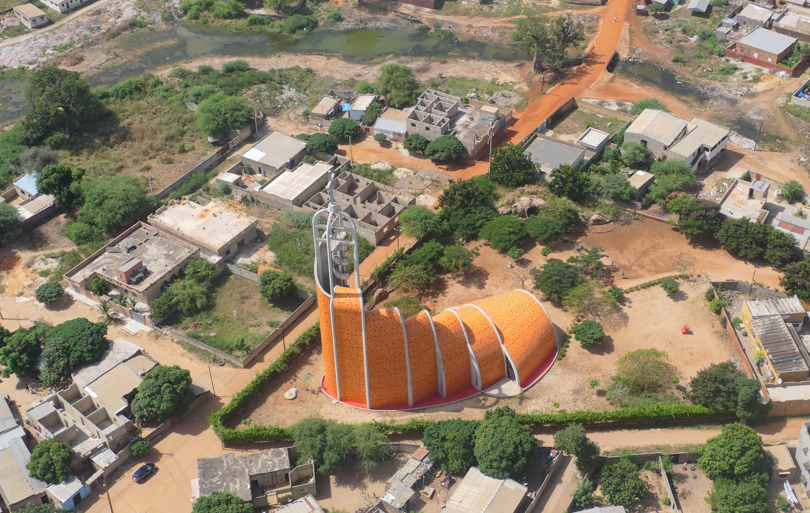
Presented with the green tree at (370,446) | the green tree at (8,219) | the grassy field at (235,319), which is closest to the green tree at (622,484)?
the green tree at (370,446)

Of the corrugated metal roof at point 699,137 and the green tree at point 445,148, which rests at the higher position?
the corrugated metal roof at point 699,137

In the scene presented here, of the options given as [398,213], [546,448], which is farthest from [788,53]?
[546,448]

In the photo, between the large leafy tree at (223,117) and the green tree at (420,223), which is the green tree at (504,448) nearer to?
the green tree at (420,223)

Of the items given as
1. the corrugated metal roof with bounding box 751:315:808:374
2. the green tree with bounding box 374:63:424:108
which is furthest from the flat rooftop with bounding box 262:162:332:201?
the corrugated metal roof with bounding box 751:315:808:374

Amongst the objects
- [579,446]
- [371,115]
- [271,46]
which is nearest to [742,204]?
A: [579,446]

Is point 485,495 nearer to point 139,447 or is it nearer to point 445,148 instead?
point 139,447

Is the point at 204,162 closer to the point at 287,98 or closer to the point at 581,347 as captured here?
the point at 287,98
